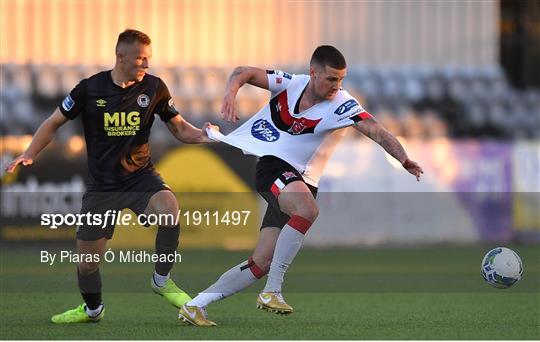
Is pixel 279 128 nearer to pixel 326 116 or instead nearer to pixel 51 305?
pixel 326 116

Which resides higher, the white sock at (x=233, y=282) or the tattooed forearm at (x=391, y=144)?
the tattooed forearm at (x=391, y=144)

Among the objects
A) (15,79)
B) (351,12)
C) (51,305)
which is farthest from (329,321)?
(351,12)

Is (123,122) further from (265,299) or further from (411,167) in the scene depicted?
(411,167)

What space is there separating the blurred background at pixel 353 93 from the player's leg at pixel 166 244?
8469mm

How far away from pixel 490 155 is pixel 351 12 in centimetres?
563

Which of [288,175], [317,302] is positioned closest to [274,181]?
[288,175]

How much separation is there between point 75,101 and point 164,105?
0.65 meters

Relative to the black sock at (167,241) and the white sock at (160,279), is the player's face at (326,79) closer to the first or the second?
the black sock at (167,241)

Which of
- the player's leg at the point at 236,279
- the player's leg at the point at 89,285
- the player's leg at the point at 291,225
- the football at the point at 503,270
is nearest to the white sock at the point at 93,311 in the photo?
the player's leg at the point at 89,285

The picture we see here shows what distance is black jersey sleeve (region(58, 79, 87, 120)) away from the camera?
8.52 metres

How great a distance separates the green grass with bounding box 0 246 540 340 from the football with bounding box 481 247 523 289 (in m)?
0.32

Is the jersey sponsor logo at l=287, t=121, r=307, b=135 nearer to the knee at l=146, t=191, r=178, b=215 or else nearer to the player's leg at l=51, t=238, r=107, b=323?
the knee at l=146, t=191, r=178, b=215

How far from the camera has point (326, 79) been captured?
8164mm

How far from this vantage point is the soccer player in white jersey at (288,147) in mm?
8156
